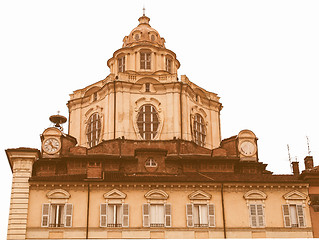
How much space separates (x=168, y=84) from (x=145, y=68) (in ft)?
19.5

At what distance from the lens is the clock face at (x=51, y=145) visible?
49.4 meters

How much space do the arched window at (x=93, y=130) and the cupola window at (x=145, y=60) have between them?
876cm

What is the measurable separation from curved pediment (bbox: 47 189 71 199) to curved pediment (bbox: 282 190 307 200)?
17.0 m

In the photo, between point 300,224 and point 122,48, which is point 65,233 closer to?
point 300,224

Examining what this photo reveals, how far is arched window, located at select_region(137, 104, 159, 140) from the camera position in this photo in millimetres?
55125

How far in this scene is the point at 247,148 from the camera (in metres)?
51.0

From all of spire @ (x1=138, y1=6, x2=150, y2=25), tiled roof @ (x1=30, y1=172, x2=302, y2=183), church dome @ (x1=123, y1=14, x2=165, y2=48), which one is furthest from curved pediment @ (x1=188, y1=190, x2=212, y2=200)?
spire @ (x1=138, y1=6, x2=150, y2=25)

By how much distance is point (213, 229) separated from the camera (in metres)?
39.7

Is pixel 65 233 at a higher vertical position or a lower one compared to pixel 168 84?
lower

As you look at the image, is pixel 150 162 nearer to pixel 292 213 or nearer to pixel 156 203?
pixel 156 203

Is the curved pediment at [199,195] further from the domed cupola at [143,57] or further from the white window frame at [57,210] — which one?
the domed cupola at [143,57]

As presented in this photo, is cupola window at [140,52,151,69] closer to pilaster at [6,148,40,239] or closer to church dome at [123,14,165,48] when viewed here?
church dome at [123,14,165,48]

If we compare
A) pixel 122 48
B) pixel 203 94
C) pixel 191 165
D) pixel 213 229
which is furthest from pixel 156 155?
pixel 122 48

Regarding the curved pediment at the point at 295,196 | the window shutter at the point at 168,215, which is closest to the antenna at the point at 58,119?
the window shutter at the point at 168,215
